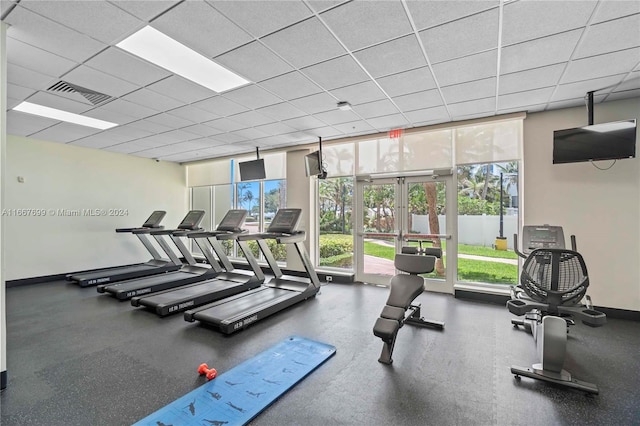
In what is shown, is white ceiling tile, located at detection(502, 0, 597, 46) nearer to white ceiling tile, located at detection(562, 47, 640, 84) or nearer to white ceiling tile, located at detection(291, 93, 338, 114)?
white ceiling tile, located at detection(562, 47, 640, 84)

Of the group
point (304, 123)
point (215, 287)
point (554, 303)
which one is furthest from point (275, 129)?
point (554, 303)

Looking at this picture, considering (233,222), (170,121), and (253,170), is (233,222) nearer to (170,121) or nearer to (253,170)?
(253,170)

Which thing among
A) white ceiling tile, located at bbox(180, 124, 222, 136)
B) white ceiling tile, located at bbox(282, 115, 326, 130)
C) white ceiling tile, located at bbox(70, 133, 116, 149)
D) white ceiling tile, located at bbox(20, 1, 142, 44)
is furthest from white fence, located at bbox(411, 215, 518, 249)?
white ceiling tile, located at bbox(70, 133, 116, 149)

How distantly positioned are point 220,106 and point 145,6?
7.19 feet

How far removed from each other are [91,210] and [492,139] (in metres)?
9.10

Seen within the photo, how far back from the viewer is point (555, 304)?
8.91 ft

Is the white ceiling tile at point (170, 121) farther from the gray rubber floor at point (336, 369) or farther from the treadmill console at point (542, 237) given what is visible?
the treadmill console at point (542, 237)

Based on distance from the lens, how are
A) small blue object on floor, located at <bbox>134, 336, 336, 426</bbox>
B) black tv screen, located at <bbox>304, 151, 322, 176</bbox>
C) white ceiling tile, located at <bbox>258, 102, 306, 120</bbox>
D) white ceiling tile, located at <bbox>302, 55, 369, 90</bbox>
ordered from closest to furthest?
small blue object on floor, located at <bbox>134, 336, 336, 426</bbox>
white ceiling tile, located at <bbox>302, 55, 369, 90</bbox>
white ceiling tile, located at <bbox>258, 102, 306, 120</bbox>
black tv screen, located at <bbox>304, 151, 322, 176</bbox>

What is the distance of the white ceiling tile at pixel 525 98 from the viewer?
3.96 metres

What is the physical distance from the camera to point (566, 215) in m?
4.52

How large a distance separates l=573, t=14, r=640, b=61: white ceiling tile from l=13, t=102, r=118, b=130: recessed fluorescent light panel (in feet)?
22.4

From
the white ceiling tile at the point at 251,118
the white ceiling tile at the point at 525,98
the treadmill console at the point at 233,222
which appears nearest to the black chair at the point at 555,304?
the white ceiling tile at the point at 525,98

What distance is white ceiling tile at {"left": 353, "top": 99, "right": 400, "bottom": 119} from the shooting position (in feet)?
14.4

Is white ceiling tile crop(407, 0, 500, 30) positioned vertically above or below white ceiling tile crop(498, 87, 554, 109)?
above
